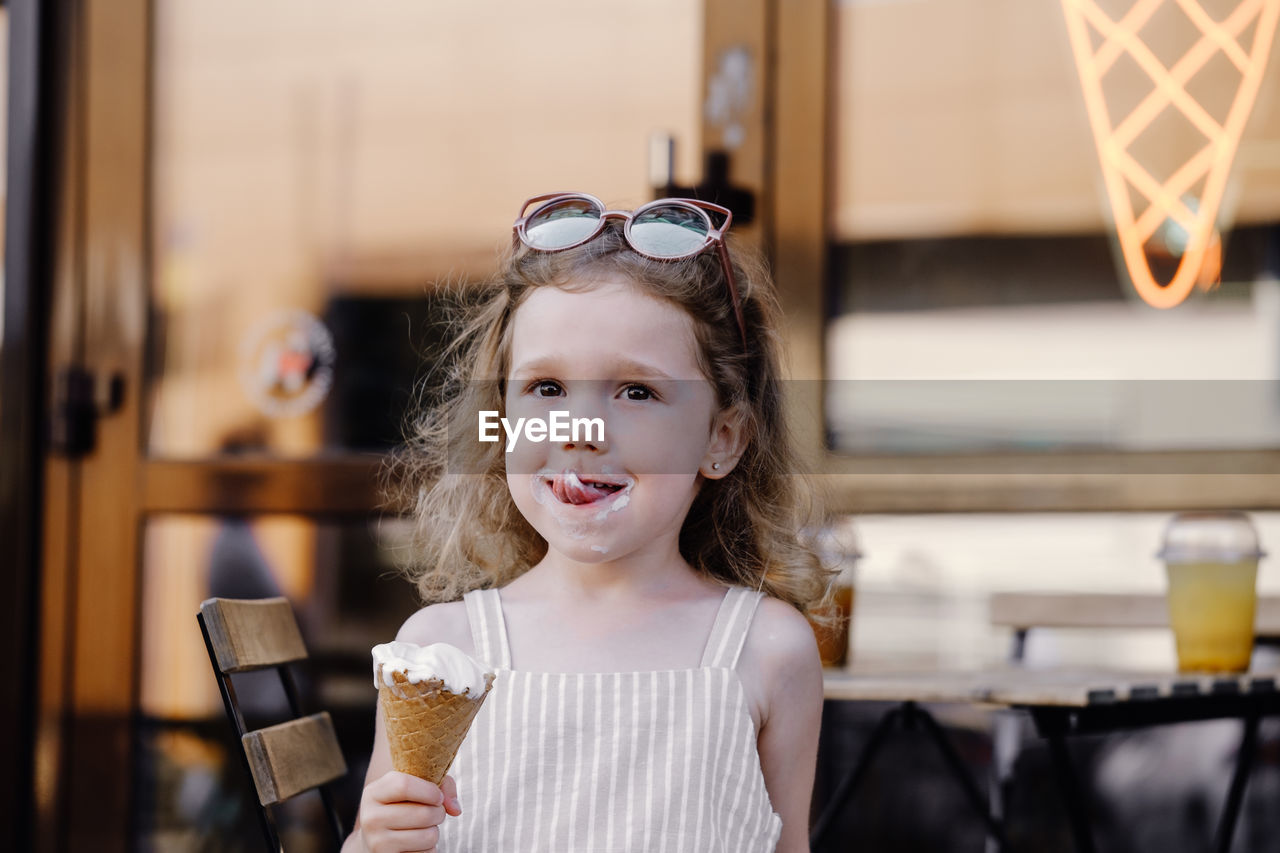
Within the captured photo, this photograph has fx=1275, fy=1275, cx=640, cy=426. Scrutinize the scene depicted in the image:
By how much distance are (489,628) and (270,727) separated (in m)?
0.37

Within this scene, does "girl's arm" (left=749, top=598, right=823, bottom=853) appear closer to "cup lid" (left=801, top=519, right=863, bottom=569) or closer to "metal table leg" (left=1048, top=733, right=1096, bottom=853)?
"cup lid" (left=801, top=519, right=863, bottom=569)

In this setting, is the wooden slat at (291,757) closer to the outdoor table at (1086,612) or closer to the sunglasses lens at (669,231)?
the sunglasses lens at (669,231)

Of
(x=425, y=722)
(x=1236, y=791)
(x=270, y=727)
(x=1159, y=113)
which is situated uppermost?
(x=1159, y=113)

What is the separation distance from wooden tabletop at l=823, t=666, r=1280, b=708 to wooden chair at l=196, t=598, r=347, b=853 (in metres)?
0.75

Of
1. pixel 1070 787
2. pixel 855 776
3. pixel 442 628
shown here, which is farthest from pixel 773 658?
pixel 855 776

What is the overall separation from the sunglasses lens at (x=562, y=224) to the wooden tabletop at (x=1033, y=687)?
0.82 metres

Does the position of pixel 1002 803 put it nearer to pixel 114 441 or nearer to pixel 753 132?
pixel 753 132

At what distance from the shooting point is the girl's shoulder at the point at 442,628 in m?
1.52

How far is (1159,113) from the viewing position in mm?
2812

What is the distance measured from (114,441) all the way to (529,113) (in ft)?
4.32

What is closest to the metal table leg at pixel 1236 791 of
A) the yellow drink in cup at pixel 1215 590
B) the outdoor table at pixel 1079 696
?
the outdoor table at pixel 1079 696

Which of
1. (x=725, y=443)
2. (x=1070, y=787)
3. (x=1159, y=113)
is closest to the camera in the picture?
(x=725, y=443)

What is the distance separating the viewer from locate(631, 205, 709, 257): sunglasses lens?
1.52 meters

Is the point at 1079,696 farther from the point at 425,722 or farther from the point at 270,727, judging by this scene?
the point at 270,727
